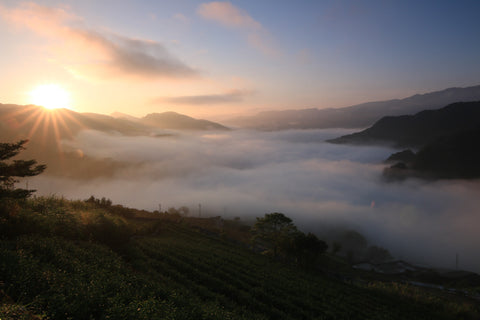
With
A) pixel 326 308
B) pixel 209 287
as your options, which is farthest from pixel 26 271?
pixel 326 308

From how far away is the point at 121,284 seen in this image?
40.3 ft

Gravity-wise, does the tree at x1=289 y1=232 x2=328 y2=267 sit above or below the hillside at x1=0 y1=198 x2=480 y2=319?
below

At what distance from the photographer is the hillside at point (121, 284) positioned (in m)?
9.66

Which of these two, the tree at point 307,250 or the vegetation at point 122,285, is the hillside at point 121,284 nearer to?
the vegetation at point 122,285

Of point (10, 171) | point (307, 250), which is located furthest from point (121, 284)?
point (307, 250)

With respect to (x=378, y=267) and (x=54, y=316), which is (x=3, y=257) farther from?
(x=378, y=267)

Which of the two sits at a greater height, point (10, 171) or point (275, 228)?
point (10, 171)

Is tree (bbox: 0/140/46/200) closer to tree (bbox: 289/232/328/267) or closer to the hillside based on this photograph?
the hillside

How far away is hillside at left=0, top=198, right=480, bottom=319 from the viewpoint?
9.66 m

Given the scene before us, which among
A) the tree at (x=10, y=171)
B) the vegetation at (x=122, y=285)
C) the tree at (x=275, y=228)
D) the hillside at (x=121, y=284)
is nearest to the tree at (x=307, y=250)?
the tree at (x=275, y=228)

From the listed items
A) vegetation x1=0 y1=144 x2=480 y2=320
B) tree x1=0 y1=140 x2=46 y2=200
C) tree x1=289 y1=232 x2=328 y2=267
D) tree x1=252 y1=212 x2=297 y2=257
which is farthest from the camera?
tree x1=252 y1=212 x2=297 y2=257

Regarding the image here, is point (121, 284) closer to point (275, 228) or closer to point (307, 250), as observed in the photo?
point (307, 250)

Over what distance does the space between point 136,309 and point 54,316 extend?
2.80 meters

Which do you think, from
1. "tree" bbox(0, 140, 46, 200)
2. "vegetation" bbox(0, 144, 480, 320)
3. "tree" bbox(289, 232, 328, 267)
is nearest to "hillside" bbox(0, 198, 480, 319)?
"vegetation" bbox(0, 144, 480, 320)
